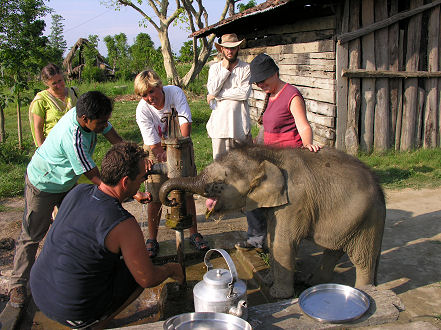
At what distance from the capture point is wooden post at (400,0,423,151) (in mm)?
8094

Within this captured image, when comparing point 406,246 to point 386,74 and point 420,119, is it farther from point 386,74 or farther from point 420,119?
point 420,119

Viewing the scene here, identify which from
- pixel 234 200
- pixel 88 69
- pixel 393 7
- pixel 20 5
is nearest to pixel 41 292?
pixel 234 200

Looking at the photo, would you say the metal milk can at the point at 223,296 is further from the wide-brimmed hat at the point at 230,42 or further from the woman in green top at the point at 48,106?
the wide-brimmed hat at the point at 230,42

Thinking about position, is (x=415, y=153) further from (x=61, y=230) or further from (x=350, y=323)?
(x=61, y=230)

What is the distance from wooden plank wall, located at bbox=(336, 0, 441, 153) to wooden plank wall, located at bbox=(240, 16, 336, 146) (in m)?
0.22

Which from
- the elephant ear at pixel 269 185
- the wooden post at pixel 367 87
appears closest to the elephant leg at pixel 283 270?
the elephant ear at pixel 269 185

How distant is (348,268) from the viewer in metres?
4.31

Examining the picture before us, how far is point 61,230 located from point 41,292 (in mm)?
462

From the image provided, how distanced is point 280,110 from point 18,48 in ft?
28.4

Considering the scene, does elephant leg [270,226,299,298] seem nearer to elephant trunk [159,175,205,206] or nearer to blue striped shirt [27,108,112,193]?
elephant trunk [159,175,205,206]

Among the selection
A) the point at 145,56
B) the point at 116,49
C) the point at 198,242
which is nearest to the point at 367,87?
the point at 198,242

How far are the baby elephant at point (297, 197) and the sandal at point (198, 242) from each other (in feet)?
3.69

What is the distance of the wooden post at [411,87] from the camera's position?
8094 millimetres

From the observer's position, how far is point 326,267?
3.93 meters
